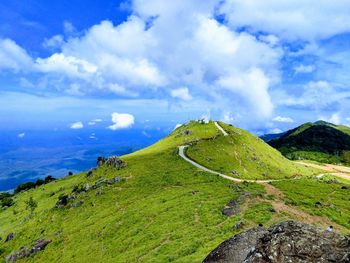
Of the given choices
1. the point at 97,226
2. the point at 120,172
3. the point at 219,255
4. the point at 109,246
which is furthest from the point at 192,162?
the point at 219,255

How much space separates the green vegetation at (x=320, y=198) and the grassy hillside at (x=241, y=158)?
62.1 feet

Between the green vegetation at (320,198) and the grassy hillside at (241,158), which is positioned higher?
the grassy hillside at (241,158)

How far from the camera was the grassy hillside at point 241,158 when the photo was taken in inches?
4542

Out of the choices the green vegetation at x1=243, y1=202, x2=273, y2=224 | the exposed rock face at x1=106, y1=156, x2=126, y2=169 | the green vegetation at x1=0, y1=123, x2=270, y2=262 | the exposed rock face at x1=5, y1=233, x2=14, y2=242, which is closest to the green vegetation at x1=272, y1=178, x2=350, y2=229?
the green vegetation at x1=0, y1=123, x2=270, y2=262

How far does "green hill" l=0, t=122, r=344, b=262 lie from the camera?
5706 cm

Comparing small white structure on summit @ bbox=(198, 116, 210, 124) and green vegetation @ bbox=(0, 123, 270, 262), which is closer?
green vegetation @ bbox=(0, 123, 270, 262)

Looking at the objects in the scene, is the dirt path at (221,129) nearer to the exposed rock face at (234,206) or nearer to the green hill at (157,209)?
the green hill at (157,209)

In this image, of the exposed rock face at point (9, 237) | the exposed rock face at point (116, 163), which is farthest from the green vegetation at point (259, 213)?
the exposed rock face at point (9, 237)

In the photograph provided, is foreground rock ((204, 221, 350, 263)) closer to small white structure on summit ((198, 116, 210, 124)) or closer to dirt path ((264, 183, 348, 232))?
dirt path ((264, 183, 348, 232))

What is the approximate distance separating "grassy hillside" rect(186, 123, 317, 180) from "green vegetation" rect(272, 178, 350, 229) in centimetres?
1891

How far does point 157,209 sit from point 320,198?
38.4 metres

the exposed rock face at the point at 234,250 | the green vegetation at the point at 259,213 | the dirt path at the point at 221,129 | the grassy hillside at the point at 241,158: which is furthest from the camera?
the dirt path at the point at 221,129

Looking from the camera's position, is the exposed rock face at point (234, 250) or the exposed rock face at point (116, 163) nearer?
the exposed rock face at point (234, 250)

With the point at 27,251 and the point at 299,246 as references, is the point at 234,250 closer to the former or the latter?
the point at 299,246
